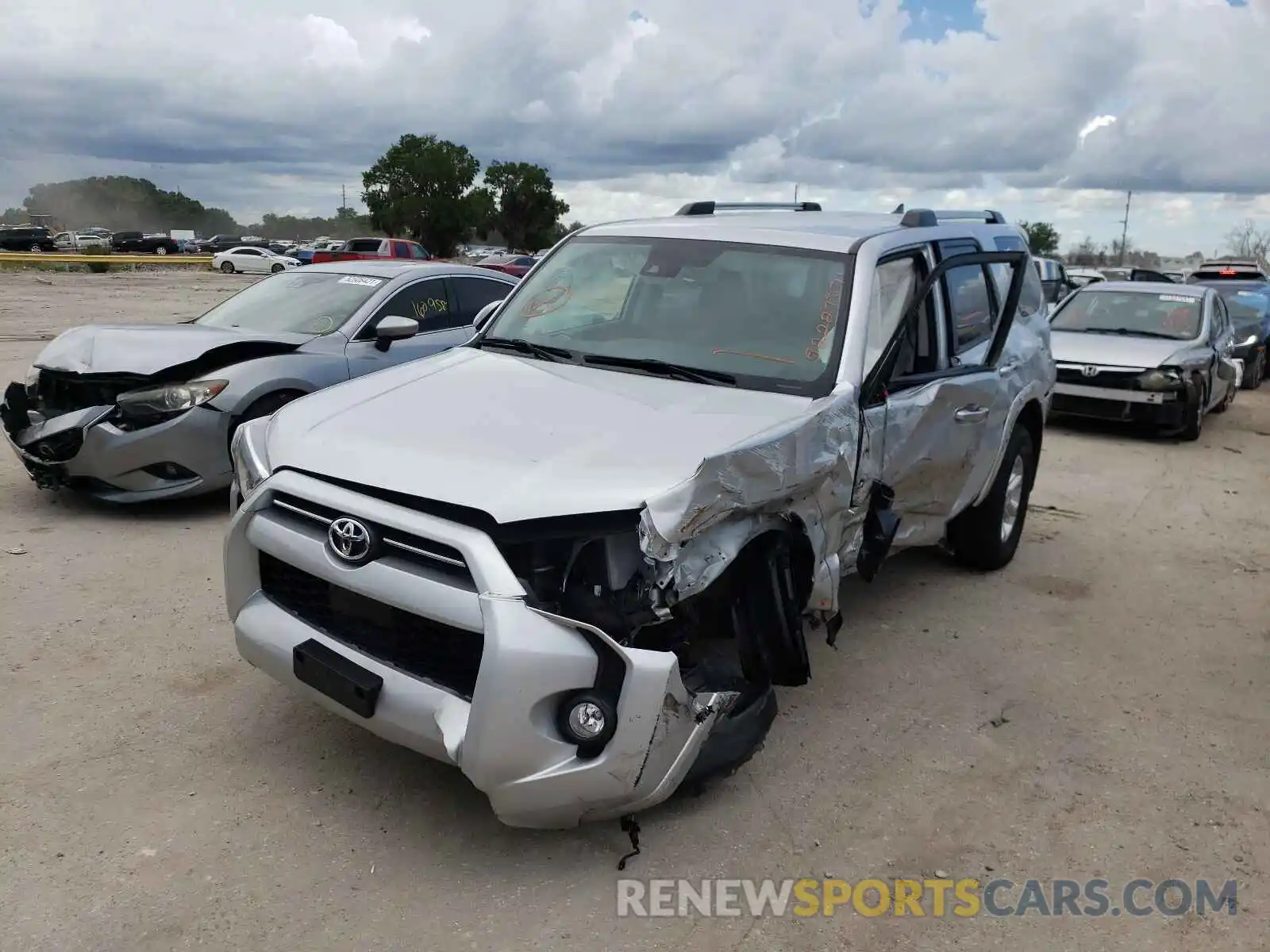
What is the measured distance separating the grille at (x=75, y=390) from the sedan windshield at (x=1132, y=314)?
9.23 metres

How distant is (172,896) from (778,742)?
2.11 meters

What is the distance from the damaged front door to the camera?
161 inches

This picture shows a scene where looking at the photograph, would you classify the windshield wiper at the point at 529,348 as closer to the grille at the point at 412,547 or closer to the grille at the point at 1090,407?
the grille at the point at 412,547

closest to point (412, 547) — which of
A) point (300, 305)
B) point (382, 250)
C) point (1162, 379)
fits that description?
point (300, 305)

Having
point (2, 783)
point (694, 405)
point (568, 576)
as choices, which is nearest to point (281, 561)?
point (568, 576)

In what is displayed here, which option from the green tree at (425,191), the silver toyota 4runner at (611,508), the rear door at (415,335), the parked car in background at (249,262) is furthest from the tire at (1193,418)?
the green tree at (425,191)

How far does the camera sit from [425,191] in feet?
204

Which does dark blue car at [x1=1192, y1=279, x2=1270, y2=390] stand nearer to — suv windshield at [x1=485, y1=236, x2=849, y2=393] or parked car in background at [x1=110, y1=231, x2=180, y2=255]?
suv windshield at [x1=485, y1=236, x2=849, y2=393]

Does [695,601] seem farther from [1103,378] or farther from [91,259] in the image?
[91,259]

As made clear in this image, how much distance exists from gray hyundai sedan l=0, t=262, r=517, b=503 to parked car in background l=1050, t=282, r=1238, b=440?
23.7ft

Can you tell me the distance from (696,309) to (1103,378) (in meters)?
7.75

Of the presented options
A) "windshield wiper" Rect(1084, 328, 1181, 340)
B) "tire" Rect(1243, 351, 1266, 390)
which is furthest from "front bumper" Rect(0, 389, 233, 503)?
"tire" Rect(1243, 351, 1266, 390)

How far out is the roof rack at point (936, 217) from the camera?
16.0 ft

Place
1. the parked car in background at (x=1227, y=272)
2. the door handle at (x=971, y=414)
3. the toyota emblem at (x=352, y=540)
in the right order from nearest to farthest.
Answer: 1. the toyota emblem at (x=352, y=540)
2. the door handle at (x=971, y=414)
3. the parked car in background at (x=1227, y=272)
